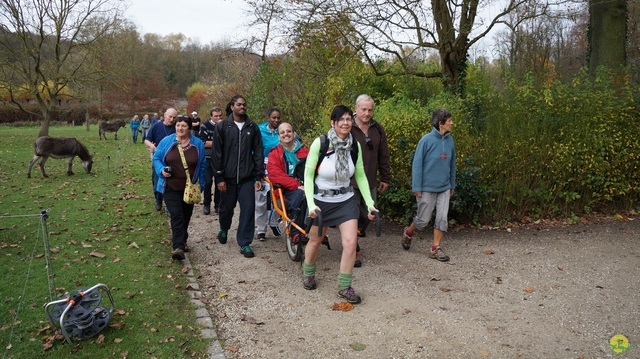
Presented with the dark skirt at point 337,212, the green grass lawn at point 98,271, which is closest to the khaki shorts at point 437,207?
the dark skirt at point 337,212

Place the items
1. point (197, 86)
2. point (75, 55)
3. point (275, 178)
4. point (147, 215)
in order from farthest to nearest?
point (197, 86) < point (75, 55) < point (147, 215) < point (275, 178)

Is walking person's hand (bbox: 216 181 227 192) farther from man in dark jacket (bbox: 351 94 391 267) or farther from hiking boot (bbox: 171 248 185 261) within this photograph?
man in dark jacket (bbox: 351 94 391 267)

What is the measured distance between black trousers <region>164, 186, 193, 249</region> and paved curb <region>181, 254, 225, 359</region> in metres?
0.47

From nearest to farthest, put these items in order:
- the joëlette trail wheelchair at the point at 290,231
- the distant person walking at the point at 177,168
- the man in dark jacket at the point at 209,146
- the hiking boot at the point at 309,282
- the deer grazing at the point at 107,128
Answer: the hiking boot at the point at 309,282 < the joëlette trail wheelchair at the point at 290,231 < the distant person walking at the point at 177,168 < the man in dark jacket at the point at 209,146 < the deer grazing at the point at 107,128

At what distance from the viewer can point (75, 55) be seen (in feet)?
96.7

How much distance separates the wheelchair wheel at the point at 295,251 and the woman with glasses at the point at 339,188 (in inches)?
50.0

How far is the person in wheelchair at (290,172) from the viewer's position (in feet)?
20.5

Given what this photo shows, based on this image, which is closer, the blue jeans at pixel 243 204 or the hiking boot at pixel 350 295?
the hiking boot at pixel 350 295

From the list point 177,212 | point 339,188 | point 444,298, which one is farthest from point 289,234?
point 444,298

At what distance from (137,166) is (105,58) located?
51.5 feet

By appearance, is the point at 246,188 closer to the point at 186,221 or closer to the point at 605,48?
the point at 186,221

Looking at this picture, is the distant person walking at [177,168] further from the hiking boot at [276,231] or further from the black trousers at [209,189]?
the black trousers at [209,189]

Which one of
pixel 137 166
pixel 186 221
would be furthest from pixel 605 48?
pixel 137 166

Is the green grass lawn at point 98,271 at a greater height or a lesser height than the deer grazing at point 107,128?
lesser
